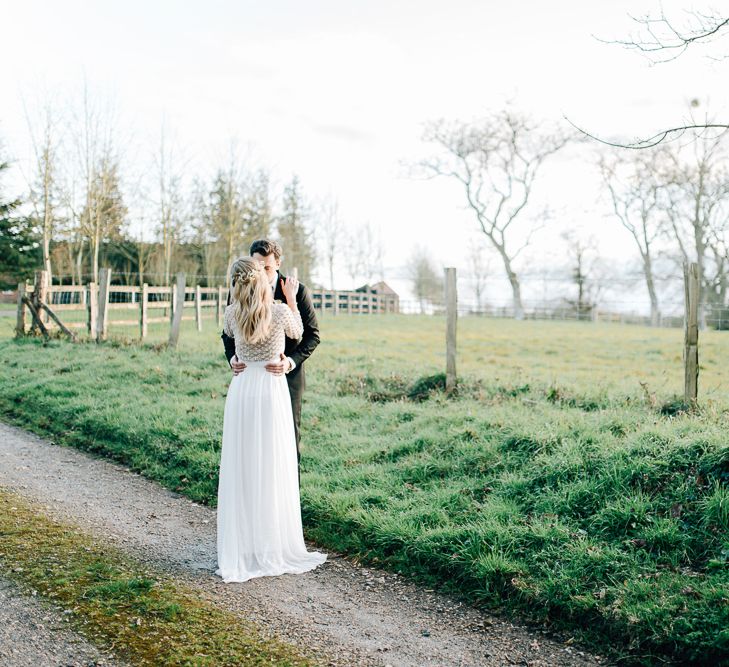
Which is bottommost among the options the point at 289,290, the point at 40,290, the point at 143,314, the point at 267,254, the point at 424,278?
the point at 143,314

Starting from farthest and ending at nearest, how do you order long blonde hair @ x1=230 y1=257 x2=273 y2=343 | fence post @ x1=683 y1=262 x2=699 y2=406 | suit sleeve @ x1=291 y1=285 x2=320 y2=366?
fence post @ x1=683 y1=262 x2=699 y2=406, suit sleeve @ x1=291 y1=285 x2=320 y2=366, long blonde hair @ x1=230 y1=257 x2=273 y2=343

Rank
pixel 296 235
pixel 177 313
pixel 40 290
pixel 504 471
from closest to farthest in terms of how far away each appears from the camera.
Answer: pixel 504 471
pixel 177 313
pixel 40 290
pixel 296 235

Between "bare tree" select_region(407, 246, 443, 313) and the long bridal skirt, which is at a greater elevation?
"bare tree" select_region(407, 246, 443, 313)

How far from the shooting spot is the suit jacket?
5699 millimetres

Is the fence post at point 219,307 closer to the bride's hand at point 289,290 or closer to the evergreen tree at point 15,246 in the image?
the evergreen tree at point 15,246

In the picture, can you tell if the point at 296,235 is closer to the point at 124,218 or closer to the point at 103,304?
the point at 124,218

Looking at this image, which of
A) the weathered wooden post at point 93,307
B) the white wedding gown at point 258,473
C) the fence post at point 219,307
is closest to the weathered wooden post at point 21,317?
the weathered wooden post at point 93,307

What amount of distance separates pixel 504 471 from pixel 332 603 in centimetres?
268

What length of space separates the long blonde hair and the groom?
25cm

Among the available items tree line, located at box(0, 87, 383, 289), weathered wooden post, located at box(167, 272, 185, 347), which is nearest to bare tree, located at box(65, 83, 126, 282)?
tree line, located at box(0, 87, 383, 289)

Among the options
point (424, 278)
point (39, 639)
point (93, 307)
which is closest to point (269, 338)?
point (39, 639)

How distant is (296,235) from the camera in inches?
2181

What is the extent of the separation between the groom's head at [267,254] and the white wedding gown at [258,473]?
32cm

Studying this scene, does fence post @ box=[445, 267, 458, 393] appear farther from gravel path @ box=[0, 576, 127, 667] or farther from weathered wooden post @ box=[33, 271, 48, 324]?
weathered wooden post @ box=[33, 271, 48, 324]
